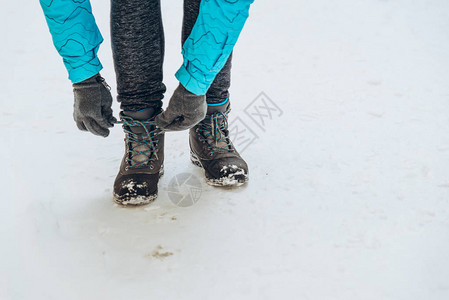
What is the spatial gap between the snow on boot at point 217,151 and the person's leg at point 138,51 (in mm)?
129

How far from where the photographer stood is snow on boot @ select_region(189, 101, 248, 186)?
955 millimetres

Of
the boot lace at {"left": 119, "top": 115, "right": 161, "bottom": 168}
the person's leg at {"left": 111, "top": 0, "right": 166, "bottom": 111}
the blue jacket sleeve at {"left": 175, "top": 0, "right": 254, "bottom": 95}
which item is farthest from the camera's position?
the boot lace at {"left": 119, "top": 115, "right": 161, "bottom": 168}

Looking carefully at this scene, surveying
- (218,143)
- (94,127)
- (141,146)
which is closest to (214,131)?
(218,143)

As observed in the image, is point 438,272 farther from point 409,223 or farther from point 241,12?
point 241,12

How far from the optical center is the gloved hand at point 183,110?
80 centimetres

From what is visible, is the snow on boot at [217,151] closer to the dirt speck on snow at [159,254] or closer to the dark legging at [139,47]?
the dark legging at [139,47]

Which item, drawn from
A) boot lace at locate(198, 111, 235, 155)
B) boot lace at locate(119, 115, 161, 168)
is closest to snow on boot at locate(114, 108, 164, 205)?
boot lace at locate(119, 115, 161, 168)

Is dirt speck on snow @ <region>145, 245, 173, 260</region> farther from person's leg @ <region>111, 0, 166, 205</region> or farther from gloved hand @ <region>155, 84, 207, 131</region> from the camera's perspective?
gloved hand @ <region>155, 84, 207, 131</region>

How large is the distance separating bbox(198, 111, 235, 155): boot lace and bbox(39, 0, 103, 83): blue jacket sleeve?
0.94 ft

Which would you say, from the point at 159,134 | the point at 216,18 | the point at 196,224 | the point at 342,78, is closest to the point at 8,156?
the point at 159,134

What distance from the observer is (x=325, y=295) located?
70 cm

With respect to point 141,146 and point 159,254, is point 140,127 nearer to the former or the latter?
point 141,146

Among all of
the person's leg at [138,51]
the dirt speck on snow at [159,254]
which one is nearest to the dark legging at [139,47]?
the person's leg at [138,51]

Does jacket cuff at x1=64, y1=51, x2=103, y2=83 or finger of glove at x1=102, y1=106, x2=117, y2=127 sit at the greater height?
jacket cuff at x1=64, y1=51, x2=103, y2=83
